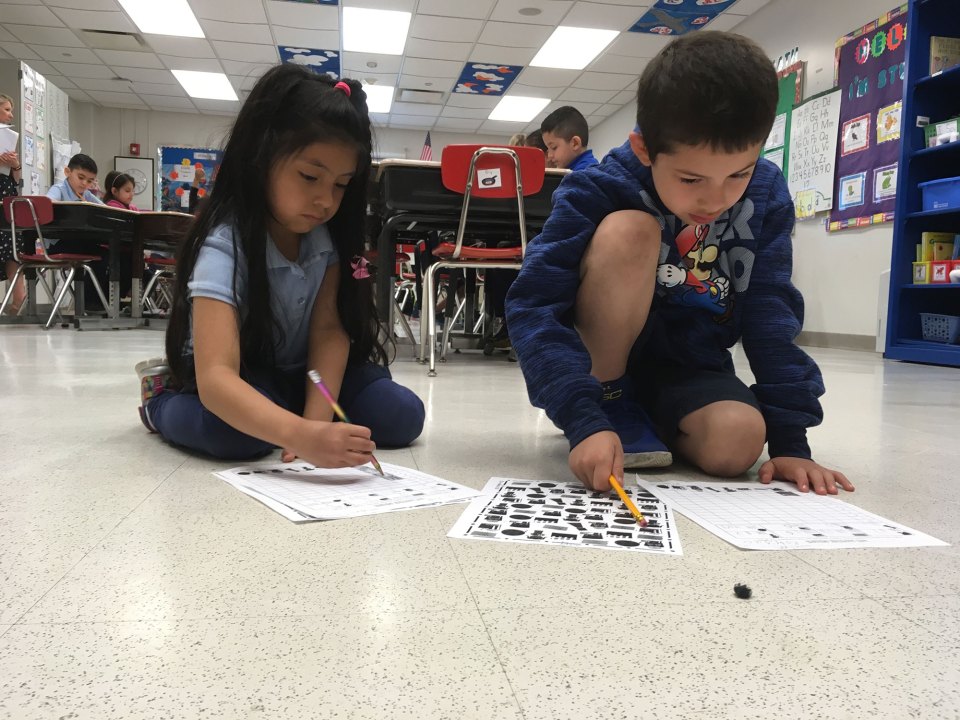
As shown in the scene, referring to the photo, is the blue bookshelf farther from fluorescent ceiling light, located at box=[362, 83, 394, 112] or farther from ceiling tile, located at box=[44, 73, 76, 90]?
ceiling tile, located at box=[44, 73, 76, 90]

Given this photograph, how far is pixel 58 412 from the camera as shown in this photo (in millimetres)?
1446

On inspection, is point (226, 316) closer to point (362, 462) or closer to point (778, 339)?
point (362, 462)

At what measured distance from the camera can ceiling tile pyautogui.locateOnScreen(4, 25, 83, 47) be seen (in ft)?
19.6

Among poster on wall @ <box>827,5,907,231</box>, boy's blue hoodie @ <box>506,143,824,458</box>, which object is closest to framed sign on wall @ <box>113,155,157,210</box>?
poster on wall @ <box>827,5,907,231</box>

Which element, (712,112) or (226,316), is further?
(226,316)

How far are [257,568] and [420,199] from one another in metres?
2.35

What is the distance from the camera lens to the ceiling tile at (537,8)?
5172 millimetres

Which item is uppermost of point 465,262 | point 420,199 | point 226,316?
point 420,199

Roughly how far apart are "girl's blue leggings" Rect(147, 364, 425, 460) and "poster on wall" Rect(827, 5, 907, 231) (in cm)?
377

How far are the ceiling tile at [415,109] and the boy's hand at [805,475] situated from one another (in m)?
7.52

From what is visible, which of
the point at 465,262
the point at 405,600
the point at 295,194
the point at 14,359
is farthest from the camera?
the point at 465,262

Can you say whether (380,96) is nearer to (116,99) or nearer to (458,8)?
(458,8)

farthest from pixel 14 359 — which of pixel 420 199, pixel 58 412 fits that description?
pixel 420 199

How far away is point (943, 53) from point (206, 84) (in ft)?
21.3
